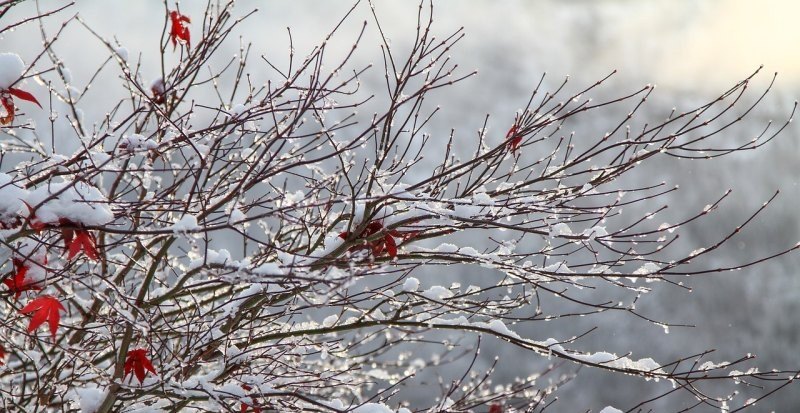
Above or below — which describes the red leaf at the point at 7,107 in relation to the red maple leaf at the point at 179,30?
below

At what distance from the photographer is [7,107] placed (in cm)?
261

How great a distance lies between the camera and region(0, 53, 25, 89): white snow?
2488 mm

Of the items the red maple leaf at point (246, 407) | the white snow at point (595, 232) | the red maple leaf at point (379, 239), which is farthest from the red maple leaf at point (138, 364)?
the white snow at point (595, 232)

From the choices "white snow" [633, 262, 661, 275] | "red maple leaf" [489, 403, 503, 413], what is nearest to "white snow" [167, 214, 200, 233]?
"white snow" [633, 262, 661, 275]

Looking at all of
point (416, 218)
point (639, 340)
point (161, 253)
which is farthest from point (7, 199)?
point (639, 340)

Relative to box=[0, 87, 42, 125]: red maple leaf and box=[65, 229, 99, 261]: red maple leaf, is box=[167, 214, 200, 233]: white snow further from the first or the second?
box=[0, 87, 42, 125]: red maple leaf

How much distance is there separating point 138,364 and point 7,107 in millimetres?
1395

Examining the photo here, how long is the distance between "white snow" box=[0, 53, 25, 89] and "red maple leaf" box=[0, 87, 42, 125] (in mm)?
31

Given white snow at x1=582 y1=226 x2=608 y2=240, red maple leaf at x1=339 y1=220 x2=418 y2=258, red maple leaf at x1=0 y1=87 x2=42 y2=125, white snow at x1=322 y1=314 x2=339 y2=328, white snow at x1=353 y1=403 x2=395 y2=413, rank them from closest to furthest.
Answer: red maple leaf at x1=0 y1=87 x2=42 y2=125, white snow at x1=353 y1=403 x2=395 y2=413, white snow at x1=582 y1=226 x2=608 y2=240, red maple leaf at x1=339 y1=220 x2=418 y2=258, white snow at x1=322 y1=314 x2=339 y2=328

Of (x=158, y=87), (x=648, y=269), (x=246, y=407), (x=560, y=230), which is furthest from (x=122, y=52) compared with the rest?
(x=648, y=269)

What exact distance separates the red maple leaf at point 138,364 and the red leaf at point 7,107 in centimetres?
129

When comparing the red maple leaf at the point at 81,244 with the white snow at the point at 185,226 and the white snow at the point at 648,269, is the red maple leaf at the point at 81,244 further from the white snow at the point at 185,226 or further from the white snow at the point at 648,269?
the white snow at the point at 648,269

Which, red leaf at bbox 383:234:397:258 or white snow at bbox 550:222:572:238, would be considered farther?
red leaf at bbox 383:234:397:258

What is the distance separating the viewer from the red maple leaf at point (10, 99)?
2.47 metres
